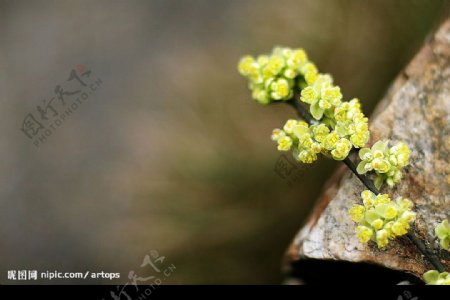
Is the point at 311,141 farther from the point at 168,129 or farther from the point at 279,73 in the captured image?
the point at 168,129

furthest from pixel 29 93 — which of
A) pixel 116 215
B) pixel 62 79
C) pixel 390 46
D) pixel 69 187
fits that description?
pixel 390 46

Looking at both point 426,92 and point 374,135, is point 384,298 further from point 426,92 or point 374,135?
point 426,92

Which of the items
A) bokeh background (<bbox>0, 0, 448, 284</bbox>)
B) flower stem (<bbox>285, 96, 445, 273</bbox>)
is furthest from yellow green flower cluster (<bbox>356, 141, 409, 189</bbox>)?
bokeh background (<bbox>0, 0, 448, 284</bbox>)

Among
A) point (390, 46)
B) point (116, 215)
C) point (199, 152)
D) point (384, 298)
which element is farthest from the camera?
point (116, 215)

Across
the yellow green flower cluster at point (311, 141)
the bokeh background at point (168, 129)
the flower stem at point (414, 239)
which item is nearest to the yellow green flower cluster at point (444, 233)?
the flower stem at point (414, 239)

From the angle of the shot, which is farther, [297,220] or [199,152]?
[199,152]

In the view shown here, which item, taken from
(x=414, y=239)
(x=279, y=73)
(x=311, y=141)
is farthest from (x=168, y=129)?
(x=414, y=239)
